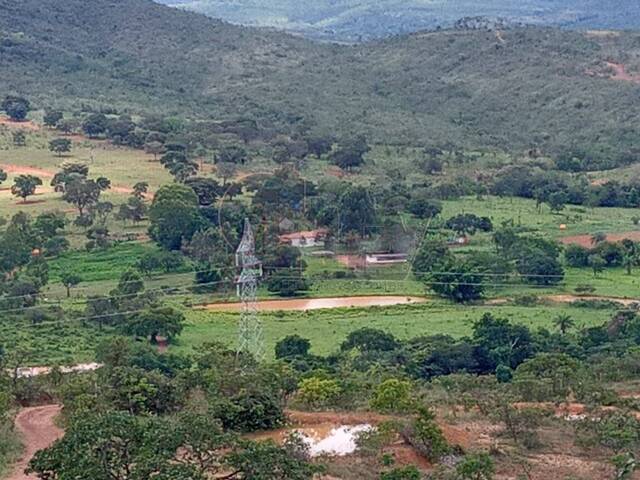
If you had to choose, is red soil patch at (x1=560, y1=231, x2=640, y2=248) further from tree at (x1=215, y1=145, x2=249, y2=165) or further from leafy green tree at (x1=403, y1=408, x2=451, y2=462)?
leafy green tree at (x1=403, y1=408, x2=451, y2=462)

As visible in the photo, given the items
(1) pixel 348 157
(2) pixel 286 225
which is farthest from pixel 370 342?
(1) pixel 348 157

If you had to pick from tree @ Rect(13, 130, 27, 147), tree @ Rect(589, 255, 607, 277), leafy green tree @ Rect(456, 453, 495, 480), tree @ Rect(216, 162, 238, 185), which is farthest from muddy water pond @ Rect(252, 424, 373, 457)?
tree @ Rect(13, 130, 27, 147)

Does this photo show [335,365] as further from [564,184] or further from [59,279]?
[564,184]

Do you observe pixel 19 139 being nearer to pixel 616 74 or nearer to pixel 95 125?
pixel 95 125

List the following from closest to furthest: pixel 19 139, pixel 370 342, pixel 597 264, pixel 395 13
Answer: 1. pixel 370 342
2. pixel 597 264
3. pixel 19 139
4. pixel 395 13

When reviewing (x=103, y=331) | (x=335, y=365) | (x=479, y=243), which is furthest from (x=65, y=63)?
(x=335, y=365)
